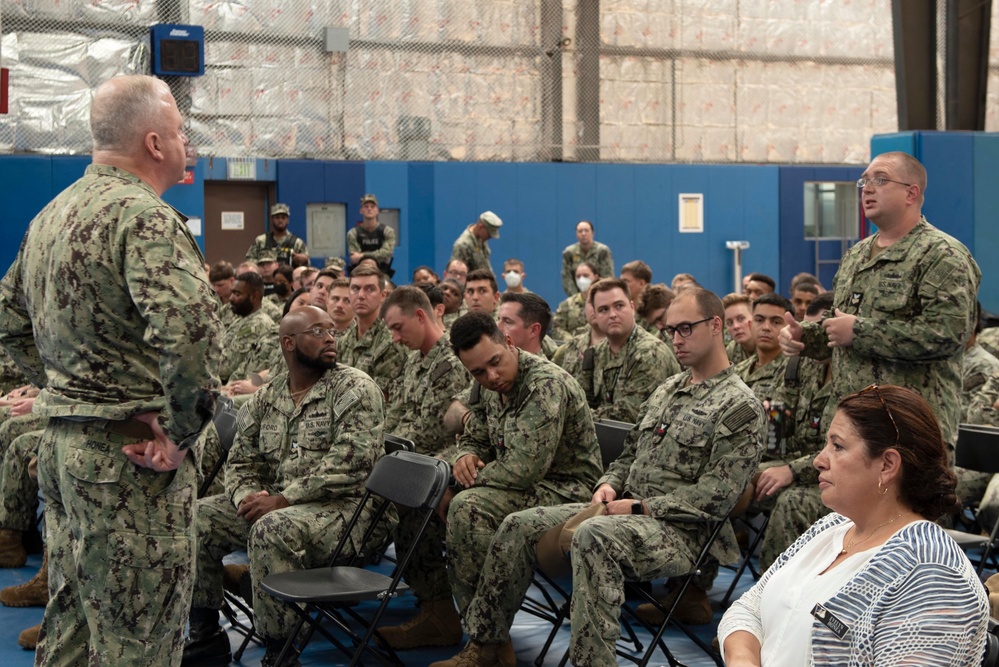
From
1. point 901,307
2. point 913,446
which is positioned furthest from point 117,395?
point 901,307

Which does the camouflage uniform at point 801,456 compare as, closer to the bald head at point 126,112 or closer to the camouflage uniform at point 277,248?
the bald head at point 126,112

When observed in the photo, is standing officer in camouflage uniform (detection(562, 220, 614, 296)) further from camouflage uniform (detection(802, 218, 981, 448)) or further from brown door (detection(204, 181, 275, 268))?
camouflage uniform (detection(802, 218, 981, 448))

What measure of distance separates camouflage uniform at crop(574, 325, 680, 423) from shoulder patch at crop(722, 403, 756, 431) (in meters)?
1.82

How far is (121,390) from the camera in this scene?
2.82 metres

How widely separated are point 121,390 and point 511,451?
203 cm

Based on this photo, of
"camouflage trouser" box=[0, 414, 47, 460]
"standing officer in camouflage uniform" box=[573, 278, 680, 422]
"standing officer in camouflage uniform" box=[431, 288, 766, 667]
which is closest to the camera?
"standing officer in camouflage uniform" box=[431, 288, 766, 667]

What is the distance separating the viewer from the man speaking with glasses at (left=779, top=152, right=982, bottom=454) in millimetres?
4273

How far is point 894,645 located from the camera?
2164mm

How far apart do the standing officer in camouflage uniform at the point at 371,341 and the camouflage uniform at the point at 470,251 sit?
23.8ft

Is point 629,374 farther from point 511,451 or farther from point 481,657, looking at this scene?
point 481,657

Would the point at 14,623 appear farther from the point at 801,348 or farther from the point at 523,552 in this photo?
the point at 801,348

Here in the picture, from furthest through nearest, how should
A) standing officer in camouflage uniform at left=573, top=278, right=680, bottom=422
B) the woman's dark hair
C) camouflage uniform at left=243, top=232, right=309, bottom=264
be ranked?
camouflage uniform at left=243, top=232, right=309, bottom=264
standing officer in camouflage uniform at left=573, top=278, right=680, bottom=422
the woman's dark hair

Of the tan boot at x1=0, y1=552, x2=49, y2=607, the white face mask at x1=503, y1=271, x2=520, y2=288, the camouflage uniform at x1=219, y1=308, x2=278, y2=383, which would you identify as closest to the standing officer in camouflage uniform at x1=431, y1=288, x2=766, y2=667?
the tan boot at x1=0, y1=552, x2=49, y2=607

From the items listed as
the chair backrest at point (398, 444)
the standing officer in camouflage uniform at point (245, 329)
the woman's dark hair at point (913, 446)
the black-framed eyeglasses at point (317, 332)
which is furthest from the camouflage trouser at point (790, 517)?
the standing officer in camouflage uniform at point (245, 329)
